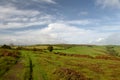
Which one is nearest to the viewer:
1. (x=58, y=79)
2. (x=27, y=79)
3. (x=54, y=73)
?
(x=27, y=79)

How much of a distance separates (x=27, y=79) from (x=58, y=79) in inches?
243

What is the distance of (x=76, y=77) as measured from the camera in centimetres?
4047

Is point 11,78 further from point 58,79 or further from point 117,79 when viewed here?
point 117,79

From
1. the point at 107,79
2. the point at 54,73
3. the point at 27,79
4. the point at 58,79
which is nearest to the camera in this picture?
the point at 27,79

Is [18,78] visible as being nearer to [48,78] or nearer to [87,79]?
[48,78]

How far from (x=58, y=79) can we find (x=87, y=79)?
19.0ft

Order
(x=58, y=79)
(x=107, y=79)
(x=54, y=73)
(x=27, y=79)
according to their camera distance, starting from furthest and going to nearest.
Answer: (x=54, y=73) < (x=107, y=79) < (x=58, y=79) < (x=27, y=79)

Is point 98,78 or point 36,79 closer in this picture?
point 36,79

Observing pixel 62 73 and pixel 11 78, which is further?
pixel 62 73

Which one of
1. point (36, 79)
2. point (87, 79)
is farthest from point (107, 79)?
point (36, 79)

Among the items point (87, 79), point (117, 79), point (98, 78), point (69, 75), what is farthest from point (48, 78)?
point (117, 79)

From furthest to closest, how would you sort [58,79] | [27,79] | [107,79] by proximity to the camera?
1. [107,79]
2. [58,79]
3. [27,79]

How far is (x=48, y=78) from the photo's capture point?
132ft

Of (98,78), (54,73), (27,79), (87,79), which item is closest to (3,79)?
(27,79)
